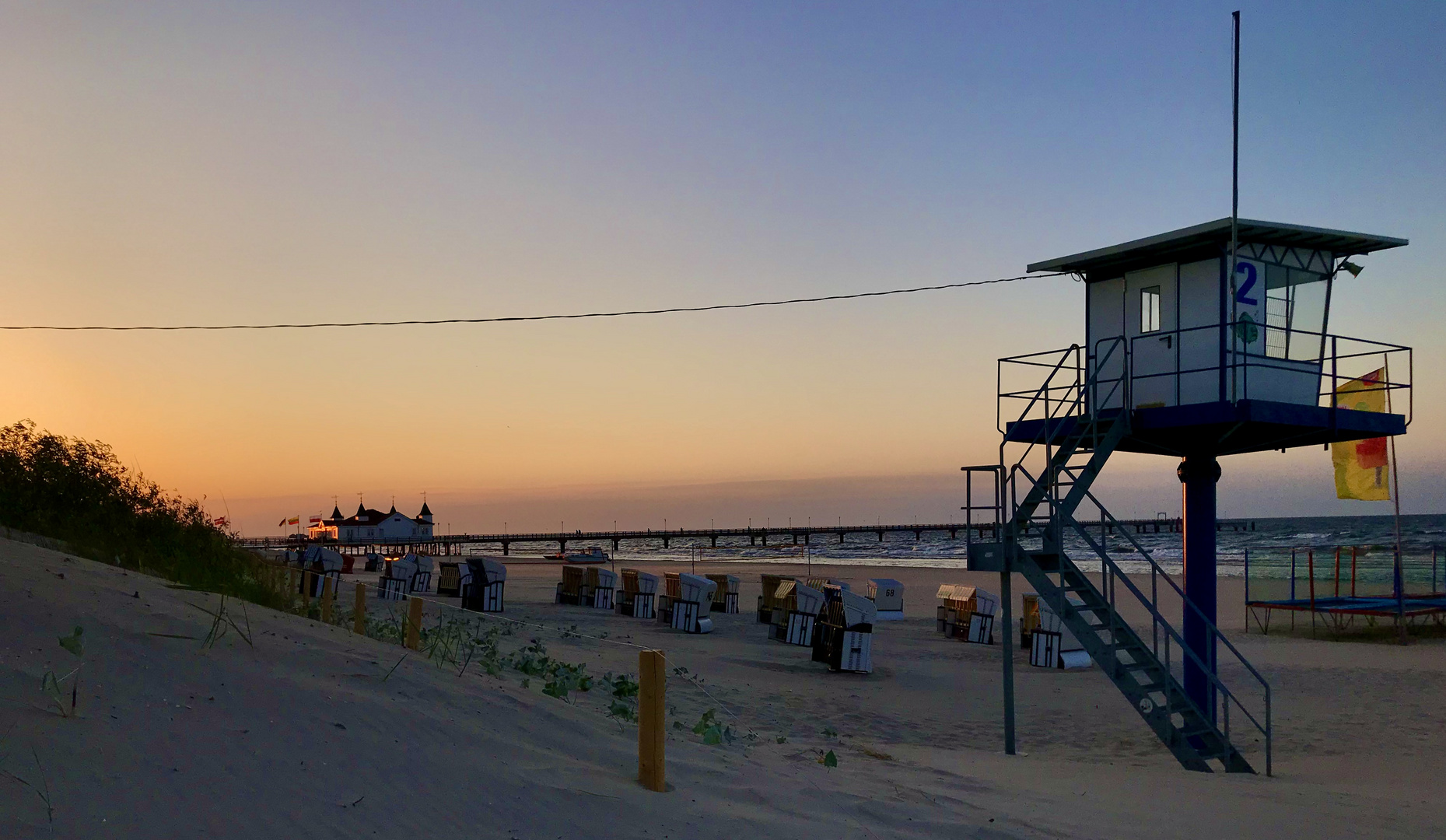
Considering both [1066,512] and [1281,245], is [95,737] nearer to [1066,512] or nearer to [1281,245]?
[1066,512]

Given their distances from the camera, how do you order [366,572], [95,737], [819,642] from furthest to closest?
1. [366,572]
2. [819,642]
3. [95,737]

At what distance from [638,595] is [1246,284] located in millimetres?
16213

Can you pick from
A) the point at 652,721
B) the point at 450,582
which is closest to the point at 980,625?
the point at 450,582

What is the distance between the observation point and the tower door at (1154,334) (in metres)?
13.1

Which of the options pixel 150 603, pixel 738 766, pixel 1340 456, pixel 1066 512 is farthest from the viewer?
pixel 1340 456

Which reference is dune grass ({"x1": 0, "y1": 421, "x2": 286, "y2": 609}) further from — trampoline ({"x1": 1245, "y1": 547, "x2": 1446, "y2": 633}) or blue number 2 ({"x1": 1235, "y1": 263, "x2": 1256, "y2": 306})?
trampoline ({"x1": 1245, "y1": 547, "x2": 1446, "y2": 633})

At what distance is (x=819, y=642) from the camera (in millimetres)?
18016

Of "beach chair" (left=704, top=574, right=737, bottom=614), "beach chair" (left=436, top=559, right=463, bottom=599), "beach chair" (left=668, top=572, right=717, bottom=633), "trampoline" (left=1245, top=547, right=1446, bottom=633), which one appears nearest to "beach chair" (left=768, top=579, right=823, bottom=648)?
"beach chair" (left=668, top=572, right=717, bottom=633)

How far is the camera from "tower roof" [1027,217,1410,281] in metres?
12.5

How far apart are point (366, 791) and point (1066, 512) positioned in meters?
9.59

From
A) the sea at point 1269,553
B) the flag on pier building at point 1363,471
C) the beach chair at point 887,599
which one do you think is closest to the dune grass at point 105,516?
the beach chair at point 887,599

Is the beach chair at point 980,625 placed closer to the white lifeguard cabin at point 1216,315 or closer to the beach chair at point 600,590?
the beach chair at point 600,590

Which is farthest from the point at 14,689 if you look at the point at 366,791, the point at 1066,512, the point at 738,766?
the point at 1066,512

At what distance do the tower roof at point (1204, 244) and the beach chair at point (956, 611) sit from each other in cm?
1149
